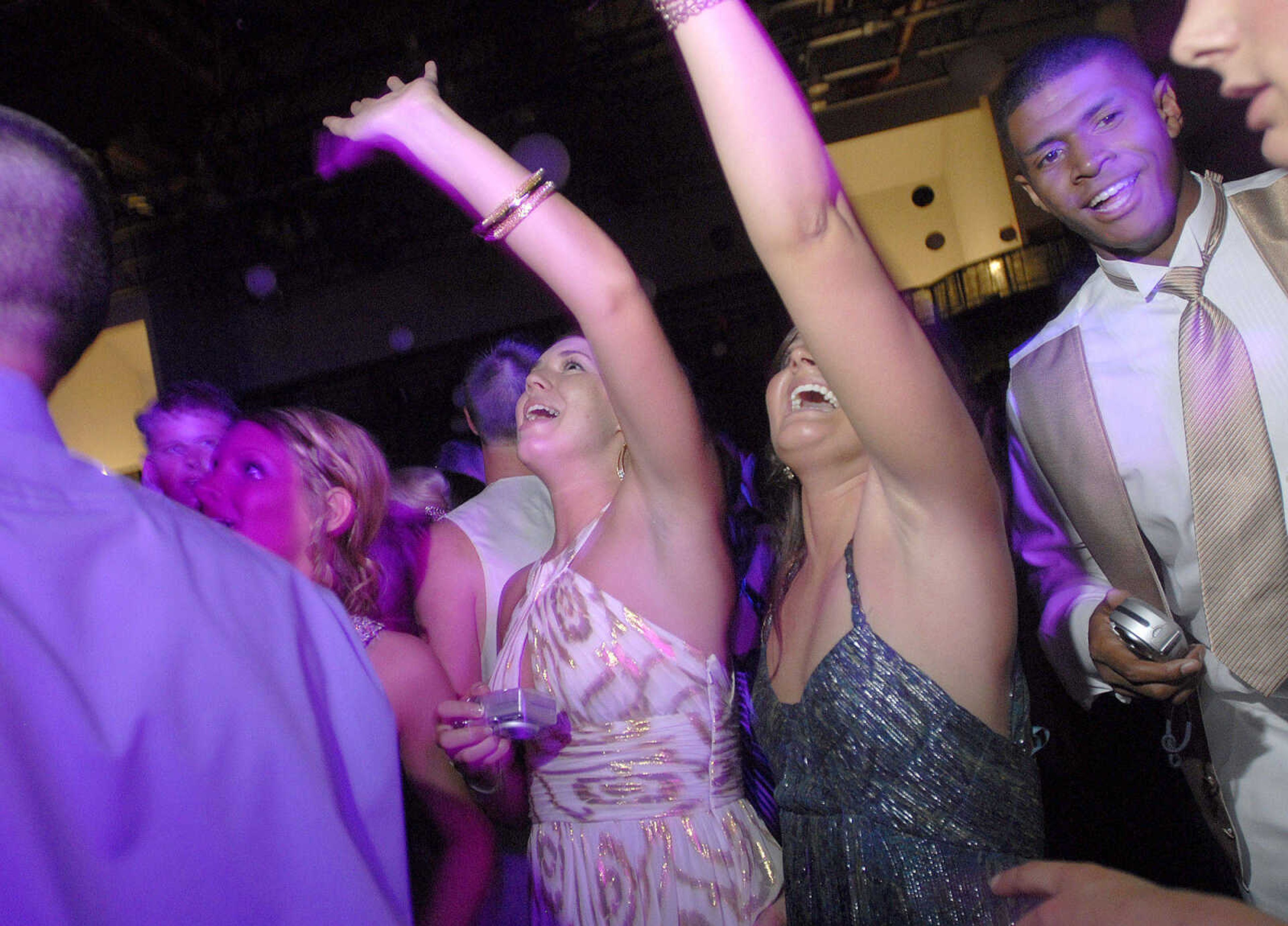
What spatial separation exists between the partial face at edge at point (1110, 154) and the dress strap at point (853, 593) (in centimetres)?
78

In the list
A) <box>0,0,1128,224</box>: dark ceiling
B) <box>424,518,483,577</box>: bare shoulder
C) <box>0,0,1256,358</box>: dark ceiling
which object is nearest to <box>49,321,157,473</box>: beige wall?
<box>0,0,1256,358</box>: dark ceiling

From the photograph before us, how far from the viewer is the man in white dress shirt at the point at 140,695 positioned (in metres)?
0.59

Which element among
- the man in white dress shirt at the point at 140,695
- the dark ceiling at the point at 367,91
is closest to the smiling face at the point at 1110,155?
the man in white dress shirt at the point at 140,695

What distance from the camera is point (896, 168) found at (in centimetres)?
1194

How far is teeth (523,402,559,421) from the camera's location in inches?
74.0

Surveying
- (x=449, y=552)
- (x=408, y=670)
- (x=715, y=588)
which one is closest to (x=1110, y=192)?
(x=715, y=588)

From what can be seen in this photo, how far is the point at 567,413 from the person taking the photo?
1.86 meters

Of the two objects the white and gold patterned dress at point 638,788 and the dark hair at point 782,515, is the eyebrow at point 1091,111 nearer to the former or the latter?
the dark hair at point 782,515

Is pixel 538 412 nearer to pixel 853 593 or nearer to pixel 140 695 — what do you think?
pixel 853 593

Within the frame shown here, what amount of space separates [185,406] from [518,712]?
2204mm

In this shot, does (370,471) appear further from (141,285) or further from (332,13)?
(141,285)

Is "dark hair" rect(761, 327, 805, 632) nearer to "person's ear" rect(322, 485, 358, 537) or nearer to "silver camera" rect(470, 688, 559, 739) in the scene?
"silver camera" rect(470, 688, 559, 739)

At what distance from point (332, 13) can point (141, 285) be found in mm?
4210

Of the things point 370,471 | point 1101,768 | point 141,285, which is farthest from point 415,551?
point 141,285
